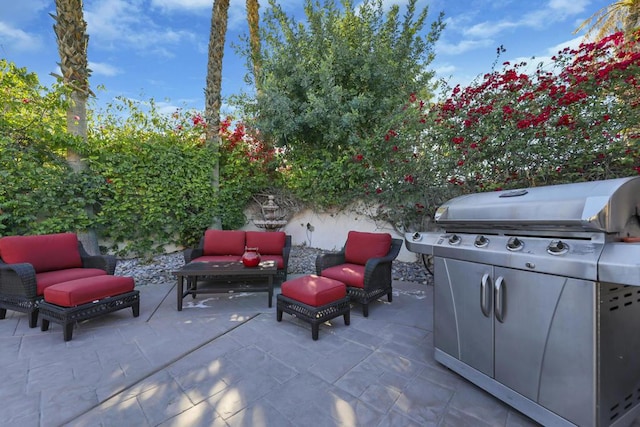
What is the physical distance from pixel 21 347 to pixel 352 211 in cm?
597

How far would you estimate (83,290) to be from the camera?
315 centimetres

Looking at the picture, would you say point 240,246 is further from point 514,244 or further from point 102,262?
point 514,244

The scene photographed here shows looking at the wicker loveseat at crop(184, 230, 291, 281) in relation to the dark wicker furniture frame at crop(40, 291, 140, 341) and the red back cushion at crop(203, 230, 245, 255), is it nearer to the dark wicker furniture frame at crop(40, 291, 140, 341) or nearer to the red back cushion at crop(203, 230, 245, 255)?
the red back cushion at crop(203, 230, 245, 255)

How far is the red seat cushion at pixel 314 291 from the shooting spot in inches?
125

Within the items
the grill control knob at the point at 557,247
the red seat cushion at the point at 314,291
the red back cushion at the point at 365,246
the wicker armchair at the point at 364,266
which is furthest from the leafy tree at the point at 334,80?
the grill control knob at the point at 557,247

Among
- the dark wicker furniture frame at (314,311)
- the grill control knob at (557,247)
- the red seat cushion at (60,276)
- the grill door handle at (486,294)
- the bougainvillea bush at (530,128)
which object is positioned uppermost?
the bougainvillea bush at (530,128)

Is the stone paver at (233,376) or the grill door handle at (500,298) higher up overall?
the grill door handle at (500,298)

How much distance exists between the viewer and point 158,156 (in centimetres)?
649

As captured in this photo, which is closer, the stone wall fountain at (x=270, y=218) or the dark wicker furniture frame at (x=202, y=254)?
the dark wicker furniture frame at (x=202, y=254)

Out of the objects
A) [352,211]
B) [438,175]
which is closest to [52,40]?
[352,211]

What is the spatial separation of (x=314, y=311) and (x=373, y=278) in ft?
3.54

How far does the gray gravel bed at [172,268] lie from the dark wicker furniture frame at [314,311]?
2484 mm

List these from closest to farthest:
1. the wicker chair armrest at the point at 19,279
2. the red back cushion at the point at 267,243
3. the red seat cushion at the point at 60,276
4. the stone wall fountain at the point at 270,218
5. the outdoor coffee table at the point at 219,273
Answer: the wicker chair armrest at the point at 19,279, the red seat cushion at the point at 60,276, the outdoor coffee table at the point at 219,273, the red back cushion at the point at 267,243, the stone wall fountain at the point at 270,218

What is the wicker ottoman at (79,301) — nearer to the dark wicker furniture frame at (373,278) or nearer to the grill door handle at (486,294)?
the dark wicker furniture frame at (373,278)
